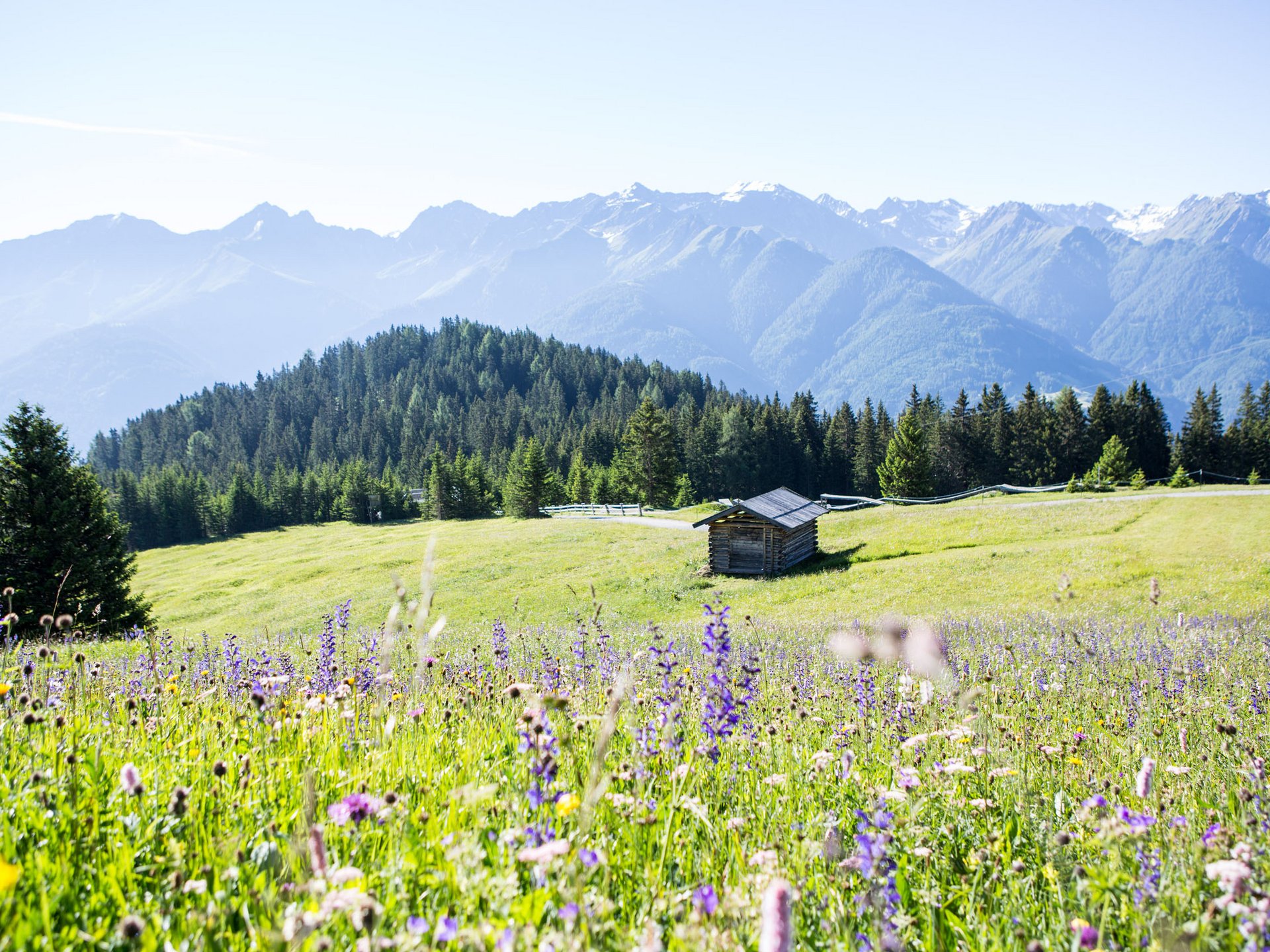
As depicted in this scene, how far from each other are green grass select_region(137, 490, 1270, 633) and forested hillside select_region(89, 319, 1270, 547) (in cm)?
2960

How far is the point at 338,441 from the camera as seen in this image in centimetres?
16012

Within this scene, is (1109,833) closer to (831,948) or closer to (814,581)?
(831,948)

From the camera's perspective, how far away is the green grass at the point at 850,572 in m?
23.5

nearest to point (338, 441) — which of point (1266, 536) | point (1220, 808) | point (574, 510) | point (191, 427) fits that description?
point (191, 427)

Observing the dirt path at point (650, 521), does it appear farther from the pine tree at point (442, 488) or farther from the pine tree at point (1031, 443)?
the pine tree at point (1031, 443)

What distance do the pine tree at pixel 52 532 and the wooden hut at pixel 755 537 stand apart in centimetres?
2299

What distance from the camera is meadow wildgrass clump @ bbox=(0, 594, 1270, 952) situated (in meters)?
2.06

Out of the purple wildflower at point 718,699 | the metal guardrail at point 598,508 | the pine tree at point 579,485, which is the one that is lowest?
the metal guardrail at point 598,508

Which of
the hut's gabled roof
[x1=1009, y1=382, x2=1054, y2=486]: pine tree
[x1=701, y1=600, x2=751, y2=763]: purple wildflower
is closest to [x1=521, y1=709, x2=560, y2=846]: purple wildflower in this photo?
[x1=701, y1=600, x2=751, y2=763]: purple wildflower

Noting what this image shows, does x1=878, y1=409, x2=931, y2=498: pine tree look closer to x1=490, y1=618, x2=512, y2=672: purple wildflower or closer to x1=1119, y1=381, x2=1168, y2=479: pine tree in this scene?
x1=1119, y1=381, x2=1168, y2=479: pine tree

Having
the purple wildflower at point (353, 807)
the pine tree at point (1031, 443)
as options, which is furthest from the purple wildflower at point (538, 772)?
the pine tree at point (1031, 443)

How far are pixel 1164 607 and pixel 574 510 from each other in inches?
2543

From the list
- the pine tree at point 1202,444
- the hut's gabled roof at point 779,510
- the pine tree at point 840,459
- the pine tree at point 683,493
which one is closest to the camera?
the hut's gabled roof at point 779,510

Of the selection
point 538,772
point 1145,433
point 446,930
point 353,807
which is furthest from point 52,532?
point 1145,433
